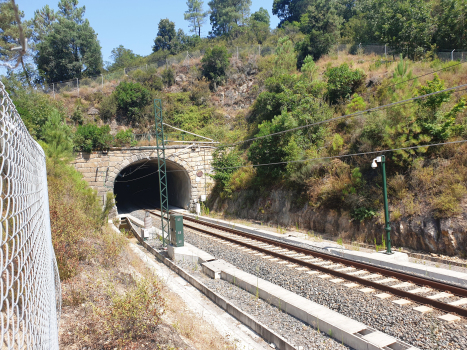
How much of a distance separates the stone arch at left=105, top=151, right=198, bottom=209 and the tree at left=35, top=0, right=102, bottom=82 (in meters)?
25.9

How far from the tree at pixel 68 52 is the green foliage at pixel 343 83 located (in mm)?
38915

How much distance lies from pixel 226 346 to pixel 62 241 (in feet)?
14.3

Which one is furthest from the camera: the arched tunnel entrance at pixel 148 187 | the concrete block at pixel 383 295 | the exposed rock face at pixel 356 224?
the arched tunnel entrance at pixel 148 187

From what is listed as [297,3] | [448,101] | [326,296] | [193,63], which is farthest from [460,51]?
[297,3]

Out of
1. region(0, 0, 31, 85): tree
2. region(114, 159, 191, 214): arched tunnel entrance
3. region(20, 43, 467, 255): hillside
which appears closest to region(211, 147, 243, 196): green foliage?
region(20, 43, 467, 255): hillside

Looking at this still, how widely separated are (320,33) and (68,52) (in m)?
35.6

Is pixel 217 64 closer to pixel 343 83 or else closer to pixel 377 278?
pixel 343 83

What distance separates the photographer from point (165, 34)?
68125 mm

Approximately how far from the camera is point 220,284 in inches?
356

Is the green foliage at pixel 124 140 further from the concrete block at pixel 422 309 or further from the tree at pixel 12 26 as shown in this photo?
the concrete block at pixel 422 309

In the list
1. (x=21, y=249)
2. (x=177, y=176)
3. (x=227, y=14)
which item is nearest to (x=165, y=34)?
(x=227, y=14)

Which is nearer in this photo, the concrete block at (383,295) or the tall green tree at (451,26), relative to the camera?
the concrete block at (383,295)

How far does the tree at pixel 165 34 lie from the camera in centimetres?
6712

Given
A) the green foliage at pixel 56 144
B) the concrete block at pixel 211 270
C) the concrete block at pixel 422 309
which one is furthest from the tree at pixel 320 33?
the concrete block at pixel 422 309
